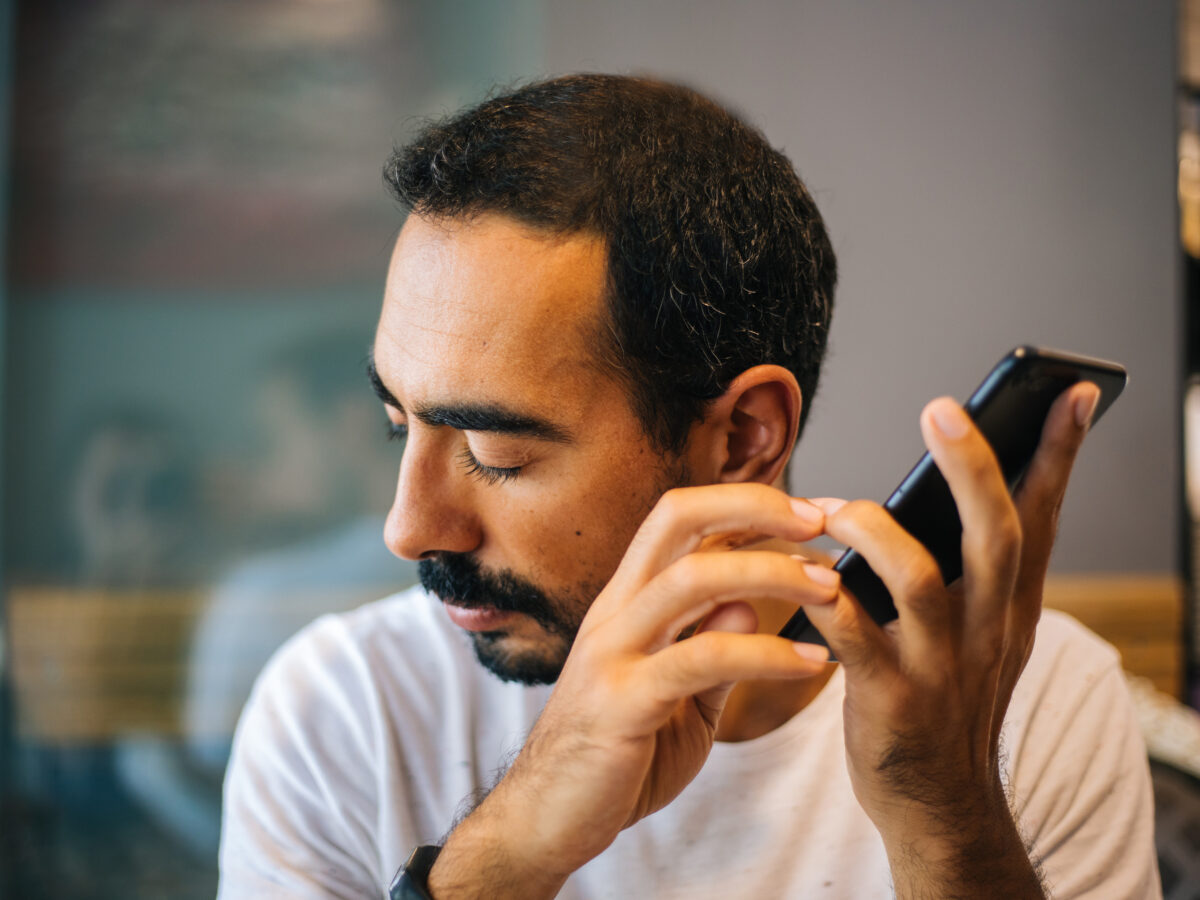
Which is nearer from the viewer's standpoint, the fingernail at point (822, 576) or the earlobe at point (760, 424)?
the fingernail at point (822, 576)

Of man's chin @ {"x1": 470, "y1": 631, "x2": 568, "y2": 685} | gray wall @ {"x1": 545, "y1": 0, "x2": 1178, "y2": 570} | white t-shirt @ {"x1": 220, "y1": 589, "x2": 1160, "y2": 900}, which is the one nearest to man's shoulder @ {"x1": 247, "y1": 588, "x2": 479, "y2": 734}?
white t-shirt @ {"x1": 220, "y1": 589, "x2": 1160, "y2": 900}

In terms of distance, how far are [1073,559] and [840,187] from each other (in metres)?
0.96

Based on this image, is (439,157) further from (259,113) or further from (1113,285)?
(1113,285)

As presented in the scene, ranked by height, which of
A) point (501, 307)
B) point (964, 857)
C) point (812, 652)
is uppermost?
point (501, 307)

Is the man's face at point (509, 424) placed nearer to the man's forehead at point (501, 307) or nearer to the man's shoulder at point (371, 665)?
the man's forehead at point (501, 307)

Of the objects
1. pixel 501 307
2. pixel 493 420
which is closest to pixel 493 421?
pixel 493 420

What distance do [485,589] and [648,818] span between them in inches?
12.2

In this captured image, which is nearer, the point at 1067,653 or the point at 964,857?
the point at 964,857

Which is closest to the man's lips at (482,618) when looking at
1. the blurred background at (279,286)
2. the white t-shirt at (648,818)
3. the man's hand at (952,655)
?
the white t-shirt at (648,818)

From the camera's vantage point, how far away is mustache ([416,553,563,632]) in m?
0.97

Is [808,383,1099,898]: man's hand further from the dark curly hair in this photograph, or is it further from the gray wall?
the gray wall

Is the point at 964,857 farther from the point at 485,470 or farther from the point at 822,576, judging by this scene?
the point at 485,470

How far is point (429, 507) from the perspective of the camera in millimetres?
927

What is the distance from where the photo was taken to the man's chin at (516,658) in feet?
3.35
